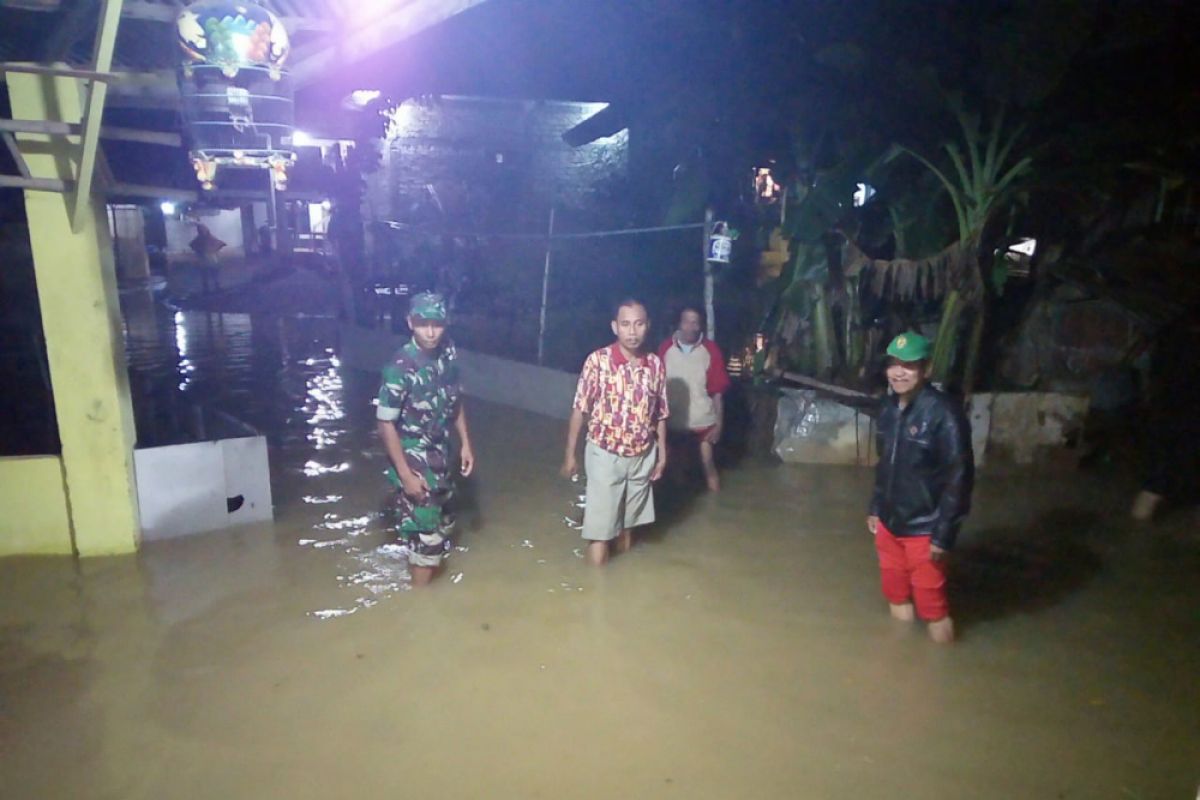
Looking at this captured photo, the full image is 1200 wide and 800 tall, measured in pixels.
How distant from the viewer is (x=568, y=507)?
649 centimetres

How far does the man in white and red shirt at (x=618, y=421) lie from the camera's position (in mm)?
5070

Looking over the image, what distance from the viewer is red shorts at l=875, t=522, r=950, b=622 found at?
166 inches

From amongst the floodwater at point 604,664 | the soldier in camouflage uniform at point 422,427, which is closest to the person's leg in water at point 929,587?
the floodwater at point 604,664

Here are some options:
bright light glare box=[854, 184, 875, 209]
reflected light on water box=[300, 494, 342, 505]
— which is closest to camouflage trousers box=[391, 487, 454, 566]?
reflected light on water box=[300, 494, 342, 505]

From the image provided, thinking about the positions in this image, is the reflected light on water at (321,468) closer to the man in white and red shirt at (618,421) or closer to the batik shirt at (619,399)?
the man in white and red shirt at (618,421)

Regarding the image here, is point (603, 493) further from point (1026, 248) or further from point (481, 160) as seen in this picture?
point (481, 160)

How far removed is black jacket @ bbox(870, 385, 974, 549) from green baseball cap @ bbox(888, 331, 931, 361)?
0.66 feet

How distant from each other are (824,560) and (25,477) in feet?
16.8

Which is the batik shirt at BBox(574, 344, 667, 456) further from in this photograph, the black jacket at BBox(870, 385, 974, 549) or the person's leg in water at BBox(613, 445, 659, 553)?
the black jacket at BBox(870, 385, 974, 549)

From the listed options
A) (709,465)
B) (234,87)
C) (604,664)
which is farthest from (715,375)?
(234,87)

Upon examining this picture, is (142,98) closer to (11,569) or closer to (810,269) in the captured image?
(11,569)

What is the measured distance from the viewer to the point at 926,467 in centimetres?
416

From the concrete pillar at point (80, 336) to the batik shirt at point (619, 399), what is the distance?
2967mm

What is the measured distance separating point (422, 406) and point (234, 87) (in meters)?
1.89
